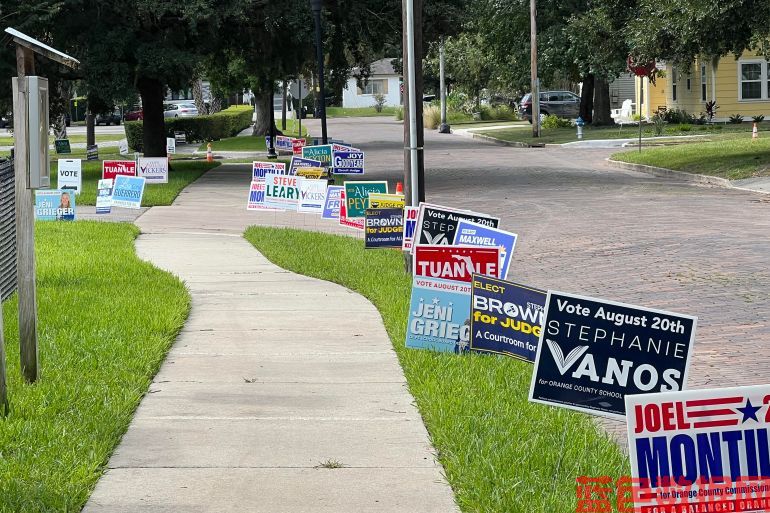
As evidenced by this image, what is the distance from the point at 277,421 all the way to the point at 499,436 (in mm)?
1373

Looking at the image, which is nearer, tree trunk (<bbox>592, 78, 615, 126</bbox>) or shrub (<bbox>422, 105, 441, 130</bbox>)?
tree trunk (<bbox>592, 78, 615, 126</bbox>)

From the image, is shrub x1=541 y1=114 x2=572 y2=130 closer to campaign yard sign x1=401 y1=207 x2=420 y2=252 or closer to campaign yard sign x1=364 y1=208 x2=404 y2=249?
campaign yard sign x1=364 y1=208 x2=404 y2=249

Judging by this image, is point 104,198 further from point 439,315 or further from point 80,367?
point 439,315

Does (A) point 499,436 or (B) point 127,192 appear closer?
(A) point 499,436

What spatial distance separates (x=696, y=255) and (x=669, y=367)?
9.03m

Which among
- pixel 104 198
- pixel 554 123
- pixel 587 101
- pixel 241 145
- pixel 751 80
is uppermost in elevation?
pixel 751 80

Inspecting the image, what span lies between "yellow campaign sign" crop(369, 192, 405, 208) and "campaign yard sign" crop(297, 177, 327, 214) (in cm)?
433

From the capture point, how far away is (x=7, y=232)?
11.2m

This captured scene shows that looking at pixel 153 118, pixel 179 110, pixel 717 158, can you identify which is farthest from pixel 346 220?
pixel 179 110

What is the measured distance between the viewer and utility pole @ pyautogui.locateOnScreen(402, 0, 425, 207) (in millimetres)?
13828

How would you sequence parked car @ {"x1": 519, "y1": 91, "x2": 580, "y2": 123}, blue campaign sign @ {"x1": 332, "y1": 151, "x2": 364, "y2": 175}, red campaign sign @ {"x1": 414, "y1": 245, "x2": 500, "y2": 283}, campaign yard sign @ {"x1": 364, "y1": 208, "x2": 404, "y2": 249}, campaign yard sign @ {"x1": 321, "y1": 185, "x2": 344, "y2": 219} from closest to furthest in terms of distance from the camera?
red campaign sign @ {"x1": 414, "y1": 245, "x2": 500, "y2": 283}, campaign yard sign @ {"x1": 364, "y1": 208, "x2": 404, "y2": 249}, campaign yard sign @ {"x1": 321, "y1": 185, "x2": 344, "y2": 219}, blue campaign sign @ {"x1": 332, "y1": 151, "x2": 364, "y2": 175}, parked car @ {"x1": 519, "y1": 91, "x2": 580, "y2": 123}

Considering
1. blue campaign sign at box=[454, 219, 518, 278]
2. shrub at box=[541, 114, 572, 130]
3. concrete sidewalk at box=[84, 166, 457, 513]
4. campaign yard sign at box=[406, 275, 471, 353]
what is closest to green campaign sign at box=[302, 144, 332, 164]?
concrete sidewalk at box=[84, 166, 457, 513]

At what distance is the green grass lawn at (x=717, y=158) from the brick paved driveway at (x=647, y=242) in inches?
47.9

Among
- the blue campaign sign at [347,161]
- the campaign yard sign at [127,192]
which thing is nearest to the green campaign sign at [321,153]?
the blue campaign sign at [347,161]
